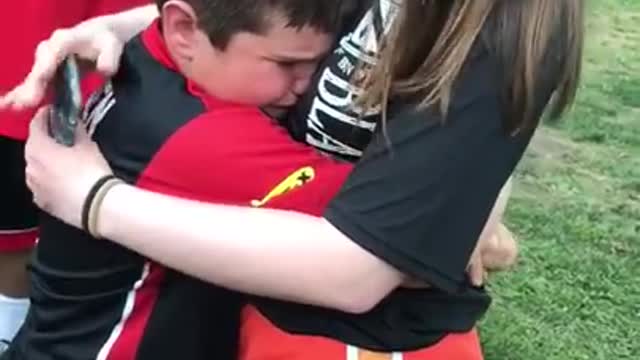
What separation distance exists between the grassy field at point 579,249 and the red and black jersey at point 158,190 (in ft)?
3.71

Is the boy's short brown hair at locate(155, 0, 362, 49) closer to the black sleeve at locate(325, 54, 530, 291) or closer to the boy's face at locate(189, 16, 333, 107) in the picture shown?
the boy's face at locate(189, 16, 333, 107)

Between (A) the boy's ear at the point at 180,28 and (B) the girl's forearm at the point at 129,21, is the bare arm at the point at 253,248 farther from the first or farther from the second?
(B) the girl's forearm at the point at 129,21

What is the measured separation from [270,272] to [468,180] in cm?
28

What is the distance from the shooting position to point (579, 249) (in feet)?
15.4

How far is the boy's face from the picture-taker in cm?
211

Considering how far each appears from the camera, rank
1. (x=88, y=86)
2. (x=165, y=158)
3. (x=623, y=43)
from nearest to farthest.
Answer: (x=165, y=158)
(x=88, y=86)
(x=623, y=43)

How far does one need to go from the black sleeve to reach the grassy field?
1.15m

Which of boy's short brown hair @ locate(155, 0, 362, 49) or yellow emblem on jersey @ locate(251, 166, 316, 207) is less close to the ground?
boy's short brown hair @ locate(155, 0, 362, 49)

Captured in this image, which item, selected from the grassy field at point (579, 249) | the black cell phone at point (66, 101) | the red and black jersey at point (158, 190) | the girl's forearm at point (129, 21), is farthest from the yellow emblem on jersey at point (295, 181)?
the grassy field at point (579, 249)

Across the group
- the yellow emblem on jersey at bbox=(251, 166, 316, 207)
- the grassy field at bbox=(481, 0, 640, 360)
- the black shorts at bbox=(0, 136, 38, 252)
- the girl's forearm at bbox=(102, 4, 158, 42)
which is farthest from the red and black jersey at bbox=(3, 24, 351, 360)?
the grassy field at bbox=(481, 0, 640, 360)

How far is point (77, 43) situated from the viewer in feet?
7.42

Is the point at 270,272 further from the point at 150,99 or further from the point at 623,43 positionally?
the point at 623,43

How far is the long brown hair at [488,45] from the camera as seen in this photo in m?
2.01

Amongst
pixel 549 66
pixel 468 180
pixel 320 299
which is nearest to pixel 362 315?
pixel 320 299
